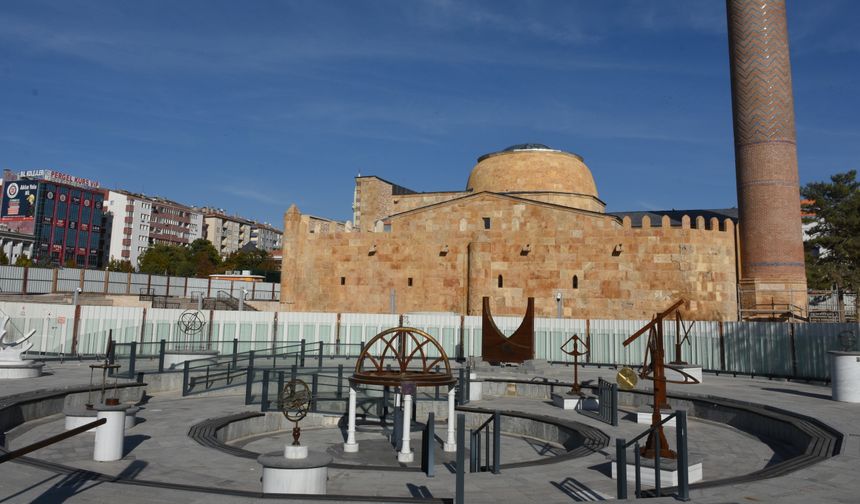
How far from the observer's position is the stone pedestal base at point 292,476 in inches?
313

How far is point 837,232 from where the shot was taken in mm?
51719

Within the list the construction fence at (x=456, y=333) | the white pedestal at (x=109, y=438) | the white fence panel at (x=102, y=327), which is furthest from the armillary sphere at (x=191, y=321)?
the white pedestal at (x=109, y=438)

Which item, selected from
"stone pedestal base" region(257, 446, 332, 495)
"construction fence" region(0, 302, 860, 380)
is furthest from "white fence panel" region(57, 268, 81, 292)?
"stone pedestal base" region(257, 446, 332, 495)

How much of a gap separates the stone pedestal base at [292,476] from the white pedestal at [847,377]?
50.3ft

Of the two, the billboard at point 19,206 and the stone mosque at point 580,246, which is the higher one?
the billboard at point 19,206

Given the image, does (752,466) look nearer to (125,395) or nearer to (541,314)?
(125,395)

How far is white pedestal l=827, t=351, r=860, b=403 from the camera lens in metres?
16.6

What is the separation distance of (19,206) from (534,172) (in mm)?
90832

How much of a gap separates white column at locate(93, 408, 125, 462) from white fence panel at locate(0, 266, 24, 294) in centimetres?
3821

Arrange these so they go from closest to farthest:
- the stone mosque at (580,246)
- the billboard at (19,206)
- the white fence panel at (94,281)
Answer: the stone mosque at (580,246) < the white fence panel at (94,281) < the billboard at (19,206)

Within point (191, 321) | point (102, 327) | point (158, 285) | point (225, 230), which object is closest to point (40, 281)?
point (158, 285)

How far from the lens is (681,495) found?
7.07 metres

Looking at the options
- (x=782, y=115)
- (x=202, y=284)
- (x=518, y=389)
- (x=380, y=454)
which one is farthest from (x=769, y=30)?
(x=202, y=284)

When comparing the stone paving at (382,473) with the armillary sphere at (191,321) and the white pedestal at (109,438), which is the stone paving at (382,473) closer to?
the white pedestal at (109,438)
